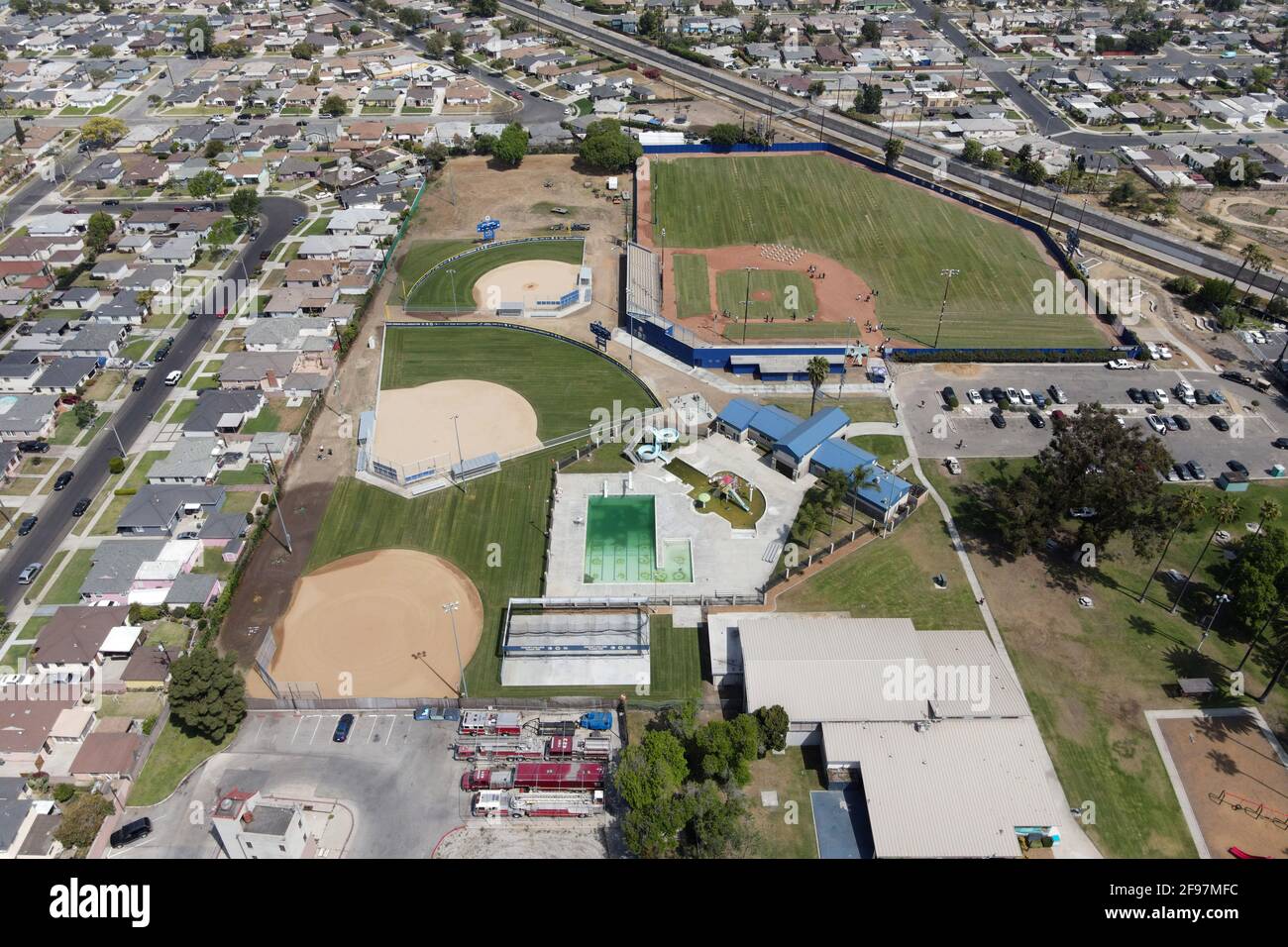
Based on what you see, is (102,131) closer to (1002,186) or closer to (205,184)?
(205,184)

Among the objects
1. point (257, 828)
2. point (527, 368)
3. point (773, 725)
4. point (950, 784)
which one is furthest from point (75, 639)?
point (950, 784)

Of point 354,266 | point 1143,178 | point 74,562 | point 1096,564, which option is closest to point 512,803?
point 74,562

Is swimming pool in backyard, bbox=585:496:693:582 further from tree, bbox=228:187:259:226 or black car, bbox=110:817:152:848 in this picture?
tree, bbox=228:187:259:226

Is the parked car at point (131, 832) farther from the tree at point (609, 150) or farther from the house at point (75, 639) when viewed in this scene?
the tree at point (609, 150)

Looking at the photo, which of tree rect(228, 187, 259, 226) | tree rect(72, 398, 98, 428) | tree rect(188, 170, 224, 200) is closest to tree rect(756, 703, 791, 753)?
tree rect(72, 398, 98, 428)

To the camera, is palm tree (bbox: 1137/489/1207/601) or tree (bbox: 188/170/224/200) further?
tree (bbox: 188/170/224/200)

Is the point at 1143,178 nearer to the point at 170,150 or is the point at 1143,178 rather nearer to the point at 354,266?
the point at 354,266
